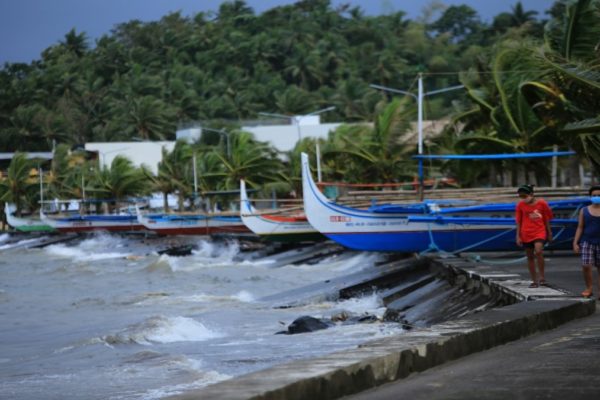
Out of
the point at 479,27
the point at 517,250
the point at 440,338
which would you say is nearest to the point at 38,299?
the point at 517,250

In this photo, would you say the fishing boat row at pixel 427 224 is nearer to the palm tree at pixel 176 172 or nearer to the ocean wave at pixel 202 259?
the ocean wave at pixel 202 259

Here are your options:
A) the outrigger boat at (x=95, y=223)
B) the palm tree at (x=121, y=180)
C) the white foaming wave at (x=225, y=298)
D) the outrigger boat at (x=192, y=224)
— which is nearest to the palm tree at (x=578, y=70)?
the white foaming wave at (x=225, y=298)

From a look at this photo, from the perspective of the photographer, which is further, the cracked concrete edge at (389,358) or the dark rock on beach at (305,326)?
the dark rock on beach at (305,326)

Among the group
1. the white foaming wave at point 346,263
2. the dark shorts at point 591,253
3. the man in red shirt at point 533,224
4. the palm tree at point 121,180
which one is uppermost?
the palm tree at point 121,180

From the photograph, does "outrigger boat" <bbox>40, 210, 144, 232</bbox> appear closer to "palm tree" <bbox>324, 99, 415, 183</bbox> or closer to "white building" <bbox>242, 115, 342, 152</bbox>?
"white building" <bbox>242, 115, 342, 152</bbox>

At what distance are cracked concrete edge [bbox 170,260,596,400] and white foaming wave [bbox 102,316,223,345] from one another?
7.68 metres

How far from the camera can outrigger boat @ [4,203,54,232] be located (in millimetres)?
82875

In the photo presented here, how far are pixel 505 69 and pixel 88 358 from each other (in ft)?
74.5

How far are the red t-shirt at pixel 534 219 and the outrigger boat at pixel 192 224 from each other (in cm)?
3603

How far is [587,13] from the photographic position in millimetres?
23469

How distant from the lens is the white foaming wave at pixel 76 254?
5285 cm

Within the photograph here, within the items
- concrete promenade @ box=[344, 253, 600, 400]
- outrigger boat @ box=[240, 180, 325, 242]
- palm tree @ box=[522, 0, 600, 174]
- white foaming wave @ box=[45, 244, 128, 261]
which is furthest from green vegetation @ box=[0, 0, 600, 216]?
concrete promenade @ box=[344, 253, 600, 400]

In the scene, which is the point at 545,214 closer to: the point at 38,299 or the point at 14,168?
the point at 38,299

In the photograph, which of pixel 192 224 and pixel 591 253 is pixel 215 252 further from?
pixel 591 253
